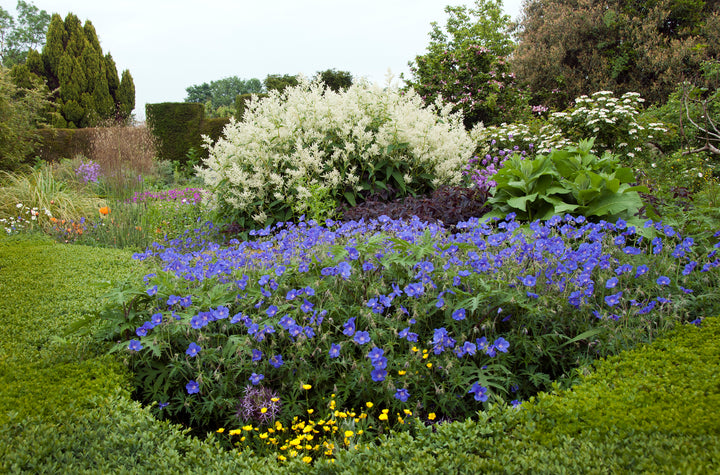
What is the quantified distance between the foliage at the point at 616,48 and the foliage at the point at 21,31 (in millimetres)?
37768

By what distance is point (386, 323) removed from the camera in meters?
2.37

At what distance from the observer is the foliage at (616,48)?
54.9ft

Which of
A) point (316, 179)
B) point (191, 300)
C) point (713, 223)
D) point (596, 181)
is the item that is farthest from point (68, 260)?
point (713, 223)

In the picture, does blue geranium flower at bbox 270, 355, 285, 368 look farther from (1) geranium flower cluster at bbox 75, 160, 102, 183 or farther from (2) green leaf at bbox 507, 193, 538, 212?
(1) geranium flower cluster at bbox 75, 160, 102, 183

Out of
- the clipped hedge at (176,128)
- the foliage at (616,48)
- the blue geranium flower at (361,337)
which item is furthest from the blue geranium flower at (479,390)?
the foliage at (616,48)

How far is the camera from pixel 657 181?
5.73 metres

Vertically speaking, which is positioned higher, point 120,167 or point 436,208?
Answer: point 120,167

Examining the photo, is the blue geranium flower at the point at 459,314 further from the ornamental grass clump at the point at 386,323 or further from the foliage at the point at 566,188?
the foliage at the point at 566,188

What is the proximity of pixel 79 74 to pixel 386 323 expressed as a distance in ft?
95.8

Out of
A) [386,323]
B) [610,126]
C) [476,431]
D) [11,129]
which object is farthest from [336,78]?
[476,431]

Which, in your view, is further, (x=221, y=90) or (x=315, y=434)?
(x=221, y=90)

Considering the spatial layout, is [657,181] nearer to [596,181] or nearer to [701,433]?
[596,181]

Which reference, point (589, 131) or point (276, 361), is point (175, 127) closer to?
point (589, 131)

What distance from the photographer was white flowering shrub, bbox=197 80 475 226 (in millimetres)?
5391
